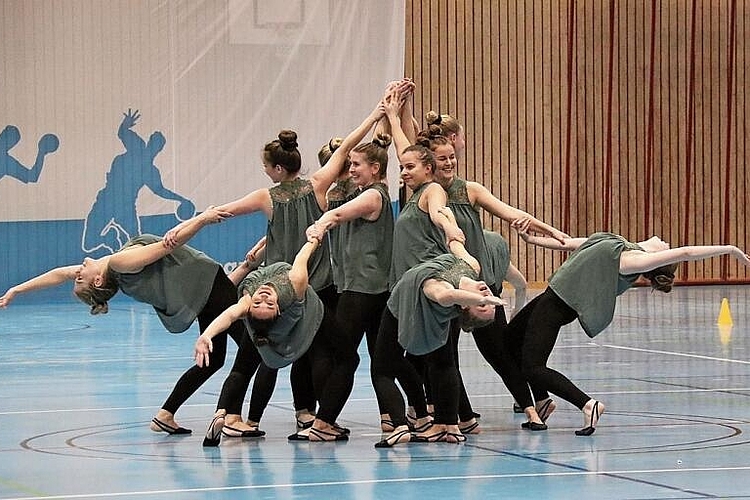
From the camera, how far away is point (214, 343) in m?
6.12

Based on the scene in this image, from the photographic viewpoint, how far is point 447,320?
5520mm

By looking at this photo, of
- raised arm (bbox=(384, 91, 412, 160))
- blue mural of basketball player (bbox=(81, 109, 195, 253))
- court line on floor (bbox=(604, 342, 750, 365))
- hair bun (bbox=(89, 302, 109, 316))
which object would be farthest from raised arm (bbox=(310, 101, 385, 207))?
blue mural of basketball player (bbox=(81, 109, 195, 253))

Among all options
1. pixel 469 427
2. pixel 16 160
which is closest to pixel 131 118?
pixel 16 160

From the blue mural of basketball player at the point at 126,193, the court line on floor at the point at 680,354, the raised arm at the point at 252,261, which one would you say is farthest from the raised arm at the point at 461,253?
the blue mural of basketball player at the point at 126,193

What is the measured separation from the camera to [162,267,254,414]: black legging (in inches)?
237

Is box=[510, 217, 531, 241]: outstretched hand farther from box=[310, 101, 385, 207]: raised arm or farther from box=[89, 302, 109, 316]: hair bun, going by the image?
box=[89, 302, 109, 316]: hair bun

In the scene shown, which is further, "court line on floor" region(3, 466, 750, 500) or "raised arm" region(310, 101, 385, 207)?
"raised arm" region(310, 101, 385, 207)

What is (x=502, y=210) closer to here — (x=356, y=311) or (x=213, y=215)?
(x=356, y=311)

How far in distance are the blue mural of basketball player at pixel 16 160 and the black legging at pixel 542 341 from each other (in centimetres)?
1076

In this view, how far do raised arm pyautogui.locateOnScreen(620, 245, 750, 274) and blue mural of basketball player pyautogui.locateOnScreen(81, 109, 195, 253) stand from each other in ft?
35.4

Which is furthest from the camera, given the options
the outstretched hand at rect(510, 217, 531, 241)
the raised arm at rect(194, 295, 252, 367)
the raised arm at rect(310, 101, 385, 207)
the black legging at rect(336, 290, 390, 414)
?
the raised arm at rect(310, 101, 385, 207)

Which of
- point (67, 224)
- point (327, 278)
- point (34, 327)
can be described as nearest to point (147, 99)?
point (67, 224)

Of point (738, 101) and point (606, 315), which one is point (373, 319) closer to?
point (606, 315)

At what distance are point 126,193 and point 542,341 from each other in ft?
35.7
